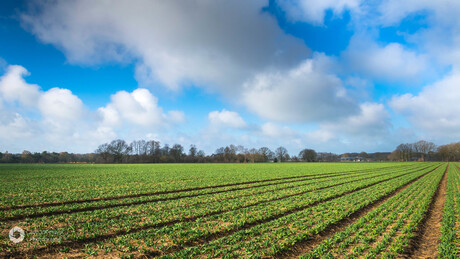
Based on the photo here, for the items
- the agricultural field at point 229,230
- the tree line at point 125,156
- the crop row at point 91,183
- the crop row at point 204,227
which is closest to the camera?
the agricultural field at point 229,230

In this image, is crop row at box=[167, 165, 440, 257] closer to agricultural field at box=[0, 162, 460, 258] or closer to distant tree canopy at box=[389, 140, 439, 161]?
agricultural field at box=[0, 162, 460, 258]

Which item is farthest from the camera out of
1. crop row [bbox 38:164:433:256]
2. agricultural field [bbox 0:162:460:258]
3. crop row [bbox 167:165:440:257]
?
crop row [bbox 38:164:433:256]

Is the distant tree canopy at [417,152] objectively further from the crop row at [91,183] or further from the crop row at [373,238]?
the crop row at [373,238]

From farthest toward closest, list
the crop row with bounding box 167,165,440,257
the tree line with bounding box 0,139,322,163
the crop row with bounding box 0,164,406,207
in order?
1. the tree line with bounding box 0,139,322,163
2. the crop row with bounding box 0,164,406,207
3. the crop row with bounding box 167,165,440,257

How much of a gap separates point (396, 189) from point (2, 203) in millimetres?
42935

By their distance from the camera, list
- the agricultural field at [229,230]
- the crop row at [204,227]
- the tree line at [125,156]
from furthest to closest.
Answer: the tree line at [125,156], the crop row at [204,227], the agricultural field at [229,230]

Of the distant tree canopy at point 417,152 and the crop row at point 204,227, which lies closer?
the crop row at point 204,227

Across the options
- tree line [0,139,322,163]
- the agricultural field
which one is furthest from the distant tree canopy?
the agricultural field

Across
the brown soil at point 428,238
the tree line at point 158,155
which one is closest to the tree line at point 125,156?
the tree line at point 158,155

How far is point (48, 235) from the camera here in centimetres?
1113

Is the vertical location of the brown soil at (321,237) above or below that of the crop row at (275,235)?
below

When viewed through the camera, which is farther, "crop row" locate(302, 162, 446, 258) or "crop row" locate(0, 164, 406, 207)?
"crop row" locate(0, 164, 406, 207)

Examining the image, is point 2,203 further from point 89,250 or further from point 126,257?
point 126,257

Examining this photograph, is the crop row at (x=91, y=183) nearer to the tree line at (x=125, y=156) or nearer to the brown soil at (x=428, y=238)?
the brown soil at (x=428, y=238)
